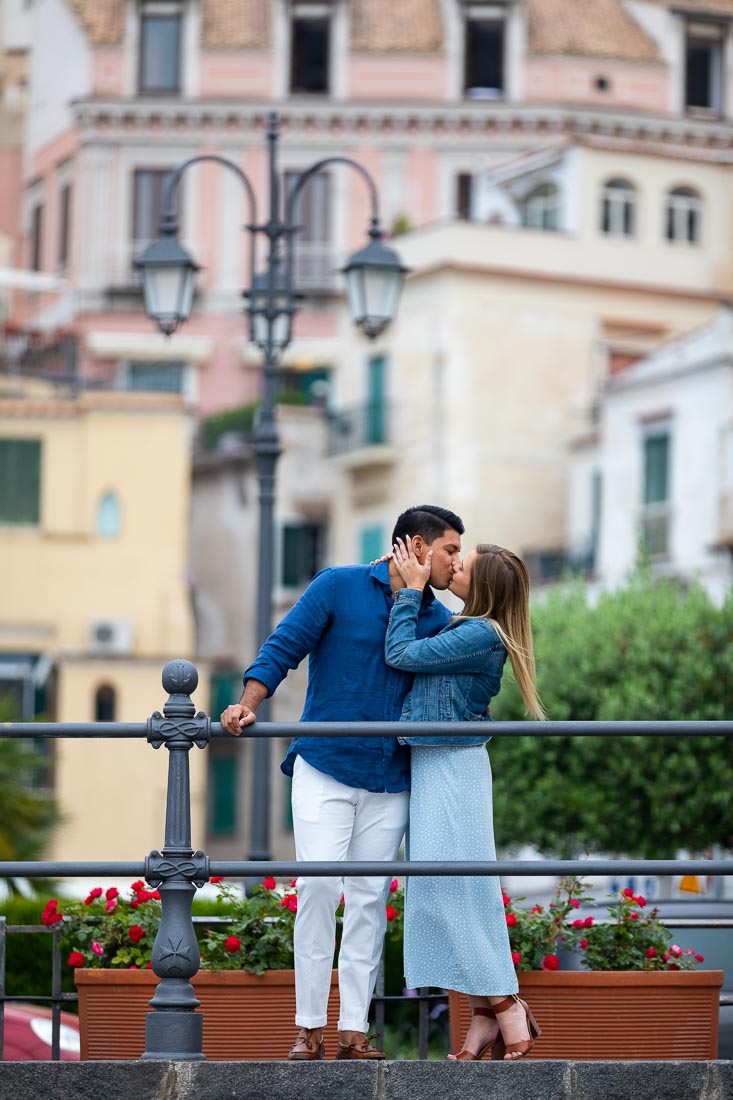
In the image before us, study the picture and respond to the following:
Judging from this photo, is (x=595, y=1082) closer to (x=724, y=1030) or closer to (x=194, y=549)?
(x=724, y=1030)

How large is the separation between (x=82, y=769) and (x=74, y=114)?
798 inches

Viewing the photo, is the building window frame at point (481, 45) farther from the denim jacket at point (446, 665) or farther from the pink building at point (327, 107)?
the denim jacket at point (446, 665)

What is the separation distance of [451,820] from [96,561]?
36.4m

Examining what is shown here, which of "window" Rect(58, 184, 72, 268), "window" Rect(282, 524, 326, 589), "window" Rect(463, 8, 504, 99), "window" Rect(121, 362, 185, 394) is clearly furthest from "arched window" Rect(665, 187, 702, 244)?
"window" Rect(58, 184, 72, 268)

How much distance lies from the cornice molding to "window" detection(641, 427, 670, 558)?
15.3 meters

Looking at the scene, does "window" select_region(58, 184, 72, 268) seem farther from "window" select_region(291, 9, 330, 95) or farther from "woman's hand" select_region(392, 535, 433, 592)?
"woman's hand" select_region(392, 535, 433, 592)

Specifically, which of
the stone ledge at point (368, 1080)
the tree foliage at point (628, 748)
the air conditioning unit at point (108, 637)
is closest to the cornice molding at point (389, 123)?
the air conditioning unit at point (108, 637)

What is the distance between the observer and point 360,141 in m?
55.6

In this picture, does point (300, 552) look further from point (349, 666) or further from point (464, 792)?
point (464, 792)

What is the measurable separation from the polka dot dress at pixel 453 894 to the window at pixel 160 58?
164 feet

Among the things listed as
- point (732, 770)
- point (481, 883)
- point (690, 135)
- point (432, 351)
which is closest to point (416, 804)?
point (481, 883)

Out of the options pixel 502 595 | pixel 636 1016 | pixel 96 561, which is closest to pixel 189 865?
pixel 502 595

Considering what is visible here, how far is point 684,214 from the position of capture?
49812mm

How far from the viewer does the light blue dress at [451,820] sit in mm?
7699
